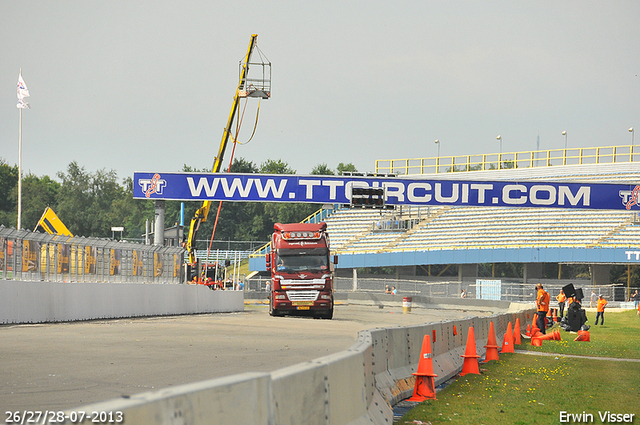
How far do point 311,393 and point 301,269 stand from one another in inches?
959

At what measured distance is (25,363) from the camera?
11.1 metres

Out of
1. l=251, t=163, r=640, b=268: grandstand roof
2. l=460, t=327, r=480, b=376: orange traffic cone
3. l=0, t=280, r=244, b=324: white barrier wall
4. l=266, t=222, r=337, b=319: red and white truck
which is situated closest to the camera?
l=460, t=327, r=480, b=376: orange traffic cone

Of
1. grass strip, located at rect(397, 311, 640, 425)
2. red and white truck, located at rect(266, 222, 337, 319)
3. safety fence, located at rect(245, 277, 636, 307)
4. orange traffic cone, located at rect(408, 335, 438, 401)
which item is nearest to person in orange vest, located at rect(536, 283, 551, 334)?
grass strip, located at rect(397, 311, 640, 425)

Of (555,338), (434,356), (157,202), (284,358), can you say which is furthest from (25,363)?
(157,202)

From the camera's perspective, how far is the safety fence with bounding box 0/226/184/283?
63.6 feet

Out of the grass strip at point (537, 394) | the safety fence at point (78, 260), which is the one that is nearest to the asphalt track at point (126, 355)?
the safety fence at point (78, 260)

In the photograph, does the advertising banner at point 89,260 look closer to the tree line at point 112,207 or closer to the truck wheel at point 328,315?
the truck wheel at point 328,315

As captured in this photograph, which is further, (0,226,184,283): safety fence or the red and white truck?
→ the red and white truck

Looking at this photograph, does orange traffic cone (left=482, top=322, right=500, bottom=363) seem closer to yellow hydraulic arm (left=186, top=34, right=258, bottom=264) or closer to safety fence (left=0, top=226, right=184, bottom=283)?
safety fence (left=0, top=226, right=184, bottom=283)

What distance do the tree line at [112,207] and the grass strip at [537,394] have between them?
3423 inches

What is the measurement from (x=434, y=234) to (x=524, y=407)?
54.7 m

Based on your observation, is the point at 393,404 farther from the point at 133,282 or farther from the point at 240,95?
the point at 240,95

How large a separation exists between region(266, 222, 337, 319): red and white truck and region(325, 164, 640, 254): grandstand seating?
28.7 metres

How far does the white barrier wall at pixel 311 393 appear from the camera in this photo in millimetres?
3369
